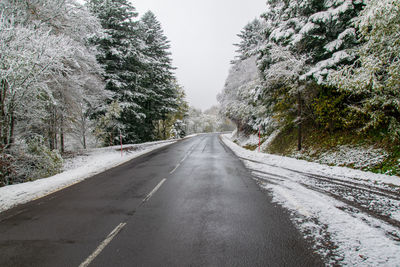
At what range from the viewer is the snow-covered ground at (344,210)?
283 cm

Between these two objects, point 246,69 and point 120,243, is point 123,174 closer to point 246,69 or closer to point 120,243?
point 120,243

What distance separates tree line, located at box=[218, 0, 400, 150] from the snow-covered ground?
2.77 meters

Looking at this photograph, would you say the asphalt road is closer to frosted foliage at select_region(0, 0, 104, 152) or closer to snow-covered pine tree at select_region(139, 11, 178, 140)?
frosted foliage at select_region(0, 0, 104, 152)

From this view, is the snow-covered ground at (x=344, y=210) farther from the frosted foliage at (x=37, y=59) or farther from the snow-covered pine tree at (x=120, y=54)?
the snow-covered pine tree at (x=120, y=54)

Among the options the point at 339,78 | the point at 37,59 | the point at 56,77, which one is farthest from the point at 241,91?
the point at 37,59

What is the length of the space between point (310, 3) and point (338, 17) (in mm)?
1832

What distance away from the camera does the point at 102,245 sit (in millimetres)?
3123

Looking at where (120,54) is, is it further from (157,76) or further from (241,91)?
(241,91)

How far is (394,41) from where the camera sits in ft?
19.6

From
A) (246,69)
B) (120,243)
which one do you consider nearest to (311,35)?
(120,243)

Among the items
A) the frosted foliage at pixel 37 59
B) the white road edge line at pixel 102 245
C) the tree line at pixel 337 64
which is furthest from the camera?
the frosted foliage at pixel 37 59

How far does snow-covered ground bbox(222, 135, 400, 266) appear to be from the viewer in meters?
2.83

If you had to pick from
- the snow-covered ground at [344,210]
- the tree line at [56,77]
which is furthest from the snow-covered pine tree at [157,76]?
the snow-covered ground at [344,210]

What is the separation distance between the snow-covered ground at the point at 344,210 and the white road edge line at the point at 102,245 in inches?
127
